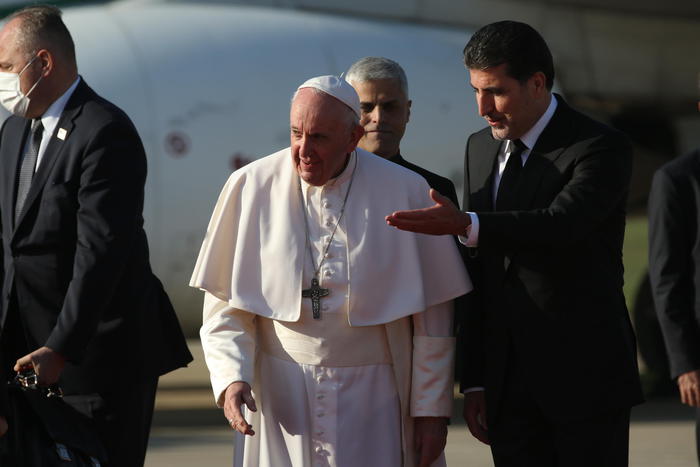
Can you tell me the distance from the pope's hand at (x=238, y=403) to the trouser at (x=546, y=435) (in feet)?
2.34

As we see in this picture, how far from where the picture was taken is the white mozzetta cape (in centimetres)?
371

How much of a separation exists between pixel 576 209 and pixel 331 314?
74cm

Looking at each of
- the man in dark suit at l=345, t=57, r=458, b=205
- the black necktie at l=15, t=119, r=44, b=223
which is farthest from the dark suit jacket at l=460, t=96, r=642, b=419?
the black necktie at l=15, t=119, r=44, b=223

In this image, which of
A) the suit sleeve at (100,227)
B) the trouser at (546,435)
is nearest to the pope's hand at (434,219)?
the trouser at (546,435)

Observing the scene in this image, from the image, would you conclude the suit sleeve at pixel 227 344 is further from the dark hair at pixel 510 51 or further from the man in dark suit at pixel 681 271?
the man in dark suit at pixel 681 271

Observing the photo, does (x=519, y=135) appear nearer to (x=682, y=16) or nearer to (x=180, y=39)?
(x=180, y=39)

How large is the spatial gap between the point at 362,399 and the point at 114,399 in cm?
88

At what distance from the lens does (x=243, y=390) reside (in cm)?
361

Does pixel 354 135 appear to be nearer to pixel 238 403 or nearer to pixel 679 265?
pixel 238 403

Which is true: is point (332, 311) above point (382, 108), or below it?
below

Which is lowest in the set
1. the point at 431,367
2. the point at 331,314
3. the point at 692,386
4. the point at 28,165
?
the point at 692,386

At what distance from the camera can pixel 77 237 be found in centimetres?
405

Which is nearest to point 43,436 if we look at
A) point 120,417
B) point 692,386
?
point 120,417

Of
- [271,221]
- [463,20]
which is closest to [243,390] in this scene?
[271,221]
